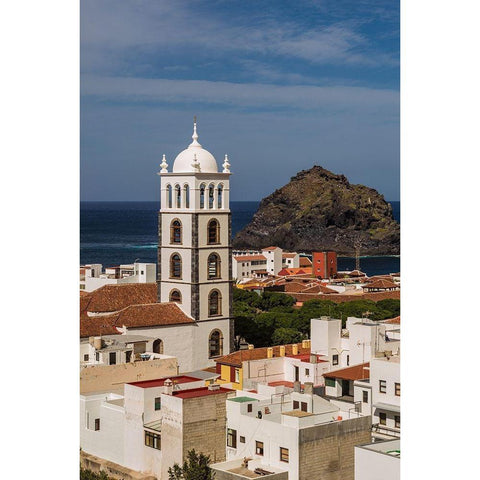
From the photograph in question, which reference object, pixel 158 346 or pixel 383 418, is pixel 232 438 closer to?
pixel 383 418

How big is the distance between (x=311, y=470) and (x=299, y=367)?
2.59m

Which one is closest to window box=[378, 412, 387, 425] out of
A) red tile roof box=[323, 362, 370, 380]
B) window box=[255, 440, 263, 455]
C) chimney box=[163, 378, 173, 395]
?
red tile roof box=[323, 362, 370, 380]

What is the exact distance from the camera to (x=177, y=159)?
10.1 meters

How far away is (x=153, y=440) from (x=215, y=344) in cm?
314

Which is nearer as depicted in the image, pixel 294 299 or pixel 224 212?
pixel 224 212

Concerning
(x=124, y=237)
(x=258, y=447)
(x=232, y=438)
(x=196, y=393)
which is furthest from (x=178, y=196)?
(x=124, y=237)

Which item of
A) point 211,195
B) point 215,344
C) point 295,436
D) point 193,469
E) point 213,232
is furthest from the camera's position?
point 213,232

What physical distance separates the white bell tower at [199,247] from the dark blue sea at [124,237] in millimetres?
11808

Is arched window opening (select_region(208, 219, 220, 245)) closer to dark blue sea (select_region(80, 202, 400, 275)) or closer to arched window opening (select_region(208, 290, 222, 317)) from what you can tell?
arched window opening (select_region(208, 290, 222, 317))

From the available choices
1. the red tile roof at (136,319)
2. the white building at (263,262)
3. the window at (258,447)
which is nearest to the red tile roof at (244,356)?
the red tile roof at (136,319)

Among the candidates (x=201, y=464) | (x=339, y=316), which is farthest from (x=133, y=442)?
(x=339, y=316)

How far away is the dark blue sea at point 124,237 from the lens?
27.2 meters

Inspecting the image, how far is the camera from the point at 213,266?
10.2 m
